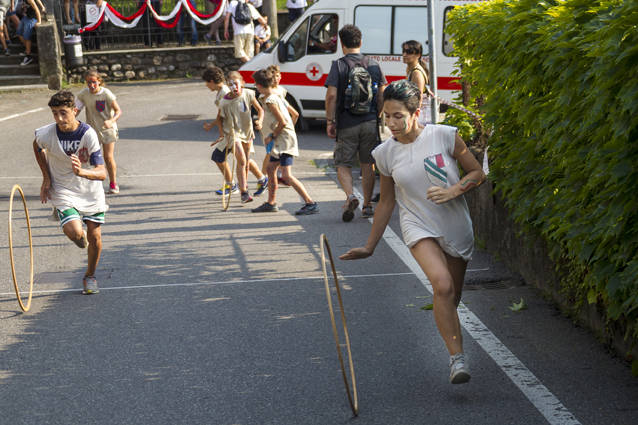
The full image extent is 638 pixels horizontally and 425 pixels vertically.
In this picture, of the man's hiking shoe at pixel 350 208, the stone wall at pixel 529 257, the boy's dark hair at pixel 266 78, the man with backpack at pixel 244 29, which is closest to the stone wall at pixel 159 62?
→ the man with backpack at pixel 244 29

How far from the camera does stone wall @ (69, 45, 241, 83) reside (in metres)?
26.9

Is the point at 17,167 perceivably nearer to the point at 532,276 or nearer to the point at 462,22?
the point at 462,22

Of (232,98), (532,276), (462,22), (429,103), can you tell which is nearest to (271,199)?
(232,98)

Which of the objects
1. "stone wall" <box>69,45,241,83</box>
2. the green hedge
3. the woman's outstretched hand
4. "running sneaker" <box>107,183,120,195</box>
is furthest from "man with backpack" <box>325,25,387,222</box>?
"stone wall" <box>69,45,241,83</box>

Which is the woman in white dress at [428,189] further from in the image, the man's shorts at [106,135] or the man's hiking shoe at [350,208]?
the man's shorts at [106,135]

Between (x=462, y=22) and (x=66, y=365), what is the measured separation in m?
5.57

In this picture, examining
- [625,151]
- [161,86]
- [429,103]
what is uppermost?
[625,151]

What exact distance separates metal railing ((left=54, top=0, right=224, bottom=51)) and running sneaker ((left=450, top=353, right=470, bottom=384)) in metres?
23.4

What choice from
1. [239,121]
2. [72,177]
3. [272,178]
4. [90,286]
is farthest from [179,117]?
[90,286]

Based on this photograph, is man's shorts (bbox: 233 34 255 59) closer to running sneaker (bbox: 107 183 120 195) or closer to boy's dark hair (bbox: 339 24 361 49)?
running sneaker (bbox: 107 183 120 195)

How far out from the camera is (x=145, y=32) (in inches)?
1094

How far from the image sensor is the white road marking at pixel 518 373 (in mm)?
5051

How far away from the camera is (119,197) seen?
12.6 m

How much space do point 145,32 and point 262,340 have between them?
74.7 ft
